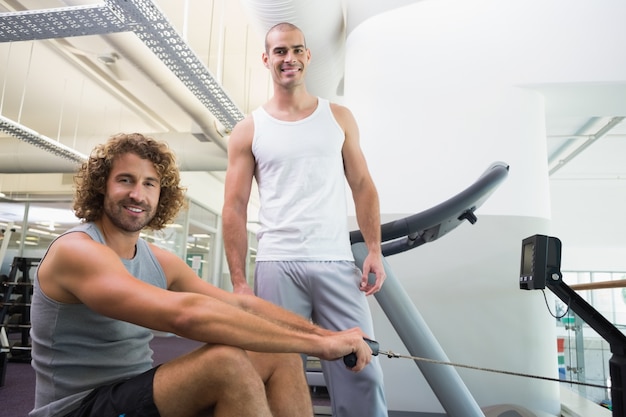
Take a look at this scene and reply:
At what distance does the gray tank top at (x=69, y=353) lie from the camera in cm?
108

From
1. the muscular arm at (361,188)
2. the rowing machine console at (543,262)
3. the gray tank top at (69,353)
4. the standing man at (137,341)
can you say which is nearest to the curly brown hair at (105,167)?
the standing man at (137,341)

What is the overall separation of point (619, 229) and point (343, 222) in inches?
375

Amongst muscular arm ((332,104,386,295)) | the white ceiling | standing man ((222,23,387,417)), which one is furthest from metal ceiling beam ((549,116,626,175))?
standing man ((222,23,387,417))

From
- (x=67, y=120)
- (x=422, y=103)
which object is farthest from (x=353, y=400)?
(x=67, y=120)

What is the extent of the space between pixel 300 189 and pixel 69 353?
0.73m

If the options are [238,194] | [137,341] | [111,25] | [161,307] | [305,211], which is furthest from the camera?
[111,25]

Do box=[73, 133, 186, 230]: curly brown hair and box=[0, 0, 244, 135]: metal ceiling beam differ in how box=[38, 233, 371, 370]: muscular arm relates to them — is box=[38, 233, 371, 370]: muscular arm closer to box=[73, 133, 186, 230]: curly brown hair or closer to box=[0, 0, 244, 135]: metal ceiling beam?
box=[73, 133, 186, 230]: curly brown hair

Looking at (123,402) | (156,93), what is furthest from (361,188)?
(156,93)

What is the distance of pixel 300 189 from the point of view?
57.6 inches

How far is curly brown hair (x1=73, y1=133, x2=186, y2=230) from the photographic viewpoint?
131 cm

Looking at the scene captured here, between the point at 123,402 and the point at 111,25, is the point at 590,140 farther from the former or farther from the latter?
the point at 123,402

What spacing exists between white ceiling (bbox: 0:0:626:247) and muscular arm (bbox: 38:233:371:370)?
7.38 feet

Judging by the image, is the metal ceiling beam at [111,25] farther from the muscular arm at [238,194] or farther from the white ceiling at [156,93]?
the muscular arm at [238,194]

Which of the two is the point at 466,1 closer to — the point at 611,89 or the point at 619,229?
the point at 611,89
